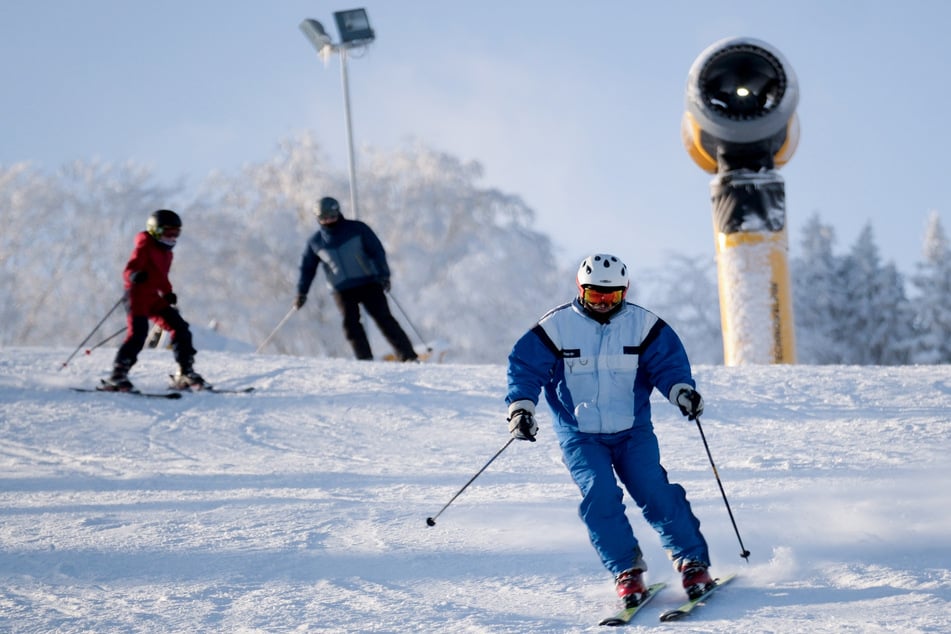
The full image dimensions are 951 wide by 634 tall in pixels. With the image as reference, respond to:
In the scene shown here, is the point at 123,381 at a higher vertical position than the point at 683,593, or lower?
higher

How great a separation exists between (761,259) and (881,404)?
5.37ft

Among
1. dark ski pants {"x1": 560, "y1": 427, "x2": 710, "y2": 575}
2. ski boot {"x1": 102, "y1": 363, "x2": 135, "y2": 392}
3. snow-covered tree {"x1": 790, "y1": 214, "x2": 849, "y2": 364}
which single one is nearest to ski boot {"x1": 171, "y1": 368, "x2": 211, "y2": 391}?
ski boot {"x1": 102, "y1": 363, "x2": 135, "y2": 392}

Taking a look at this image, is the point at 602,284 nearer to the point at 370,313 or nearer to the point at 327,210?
the point at 370,313

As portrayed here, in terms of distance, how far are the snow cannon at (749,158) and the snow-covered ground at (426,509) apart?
633mm

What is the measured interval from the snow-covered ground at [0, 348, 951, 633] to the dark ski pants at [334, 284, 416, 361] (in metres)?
1.08

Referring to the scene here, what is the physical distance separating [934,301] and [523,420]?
3555 cm

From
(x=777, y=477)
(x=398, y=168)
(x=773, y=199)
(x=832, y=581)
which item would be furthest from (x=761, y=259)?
(x=398, y=168)

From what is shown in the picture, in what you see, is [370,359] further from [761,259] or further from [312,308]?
[312,308]

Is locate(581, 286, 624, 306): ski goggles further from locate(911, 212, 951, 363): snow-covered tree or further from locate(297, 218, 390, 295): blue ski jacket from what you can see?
locate(911, 212, 951, 363): snow-covered tree

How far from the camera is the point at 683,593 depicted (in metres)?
3.82

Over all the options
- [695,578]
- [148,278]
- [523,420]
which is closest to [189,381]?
[148,278]

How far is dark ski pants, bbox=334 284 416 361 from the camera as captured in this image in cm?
975

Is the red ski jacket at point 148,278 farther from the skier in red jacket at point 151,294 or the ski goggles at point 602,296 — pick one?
the ski goggles at point 602,296

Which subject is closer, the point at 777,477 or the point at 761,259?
the point at 777,477
